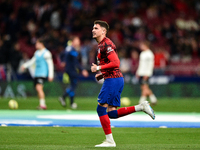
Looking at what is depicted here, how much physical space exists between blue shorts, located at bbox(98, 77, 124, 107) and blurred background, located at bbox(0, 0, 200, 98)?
14.0 m

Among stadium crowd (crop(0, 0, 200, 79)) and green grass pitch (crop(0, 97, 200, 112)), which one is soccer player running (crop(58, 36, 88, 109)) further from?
stadium crowd (crop(0, 0, 200, 79))

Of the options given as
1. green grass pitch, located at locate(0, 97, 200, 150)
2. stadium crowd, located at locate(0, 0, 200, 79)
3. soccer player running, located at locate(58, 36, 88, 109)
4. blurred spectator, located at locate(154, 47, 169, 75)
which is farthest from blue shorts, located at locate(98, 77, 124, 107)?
blurred spectator, located at locate(154, 47, 169, 75)

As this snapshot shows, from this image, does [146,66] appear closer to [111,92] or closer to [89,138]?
[89,138]

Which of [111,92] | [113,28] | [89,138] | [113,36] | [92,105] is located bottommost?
[89,138]

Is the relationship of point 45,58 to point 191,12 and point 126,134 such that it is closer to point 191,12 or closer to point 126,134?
point 126,134

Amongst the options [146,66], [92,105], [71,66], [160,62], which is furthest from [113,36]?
[71,66]

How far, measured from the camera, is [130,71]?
2181 centimetres

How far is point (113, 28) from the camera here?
2531cm

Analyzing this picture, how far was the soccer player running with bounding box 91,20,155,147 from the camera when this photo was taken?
7.04 meters

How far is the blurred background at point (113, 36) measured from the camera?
70.4 ft

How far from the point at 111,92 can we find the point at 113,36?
17.6 meters

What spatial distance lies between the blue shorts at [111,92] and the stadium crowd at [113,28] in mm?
14176

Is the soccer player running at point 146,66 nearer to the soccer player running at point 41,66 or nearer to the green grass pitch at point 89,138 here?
the soccer player running at point 41,66

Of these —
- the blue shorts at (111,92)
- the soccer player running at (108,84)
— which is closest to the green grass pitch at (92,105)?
the soccer player running at (108,84)
